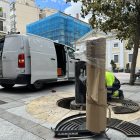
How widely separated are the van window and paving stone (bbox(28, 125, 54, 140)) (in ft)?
11.7

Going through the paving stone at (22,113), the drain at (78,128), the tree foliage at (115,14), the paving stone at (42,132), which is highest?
the tree foliage at (115,14)

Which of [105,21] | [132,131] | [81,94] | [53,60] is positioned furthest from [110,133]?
[105,21]

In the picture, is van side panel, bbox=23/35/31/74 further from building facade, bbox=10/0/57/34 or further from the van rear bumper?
building facade, bbox=10/0/57/34

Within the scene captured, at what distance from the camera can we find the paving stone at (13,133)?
85.2 inches

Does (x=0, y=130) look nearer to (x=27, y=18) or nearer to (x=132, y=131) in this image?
(x=132, y=131)

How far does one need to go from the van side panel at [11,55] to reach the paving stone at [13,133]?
9.38 feet

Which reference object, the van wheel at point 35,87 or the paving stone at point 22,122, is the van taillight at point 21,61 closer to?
the van wheel at point 35,87

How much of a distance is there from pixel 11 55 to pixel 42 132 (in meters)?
3.79

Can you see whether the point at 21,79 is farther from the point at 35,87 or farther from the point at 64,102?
the point at 64,102

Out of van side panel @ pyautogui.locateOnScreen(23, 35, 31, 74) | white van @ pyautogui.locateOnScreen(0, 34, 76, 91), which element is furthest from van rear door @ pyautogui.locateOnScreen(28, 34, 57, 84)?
van side panel @ pyautogui.locateOnScreen(23, 35, 31, 74)

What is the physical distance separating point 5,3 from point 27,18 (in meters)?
18.5

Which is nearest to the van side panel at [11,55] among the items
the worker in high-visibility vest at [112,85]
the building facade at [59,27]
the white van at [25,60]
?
the white van at [25,60]

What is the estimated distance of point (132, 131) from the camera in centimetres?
229

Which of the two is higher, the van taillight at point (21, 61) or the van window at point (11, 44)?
the van window at point (11, 44)
